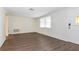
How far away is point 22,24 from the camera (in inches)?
307

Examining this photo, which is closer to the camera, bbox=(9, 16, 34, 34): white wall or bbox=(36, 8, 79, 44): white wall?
bbox=(36, 8, 79, 44): white wall

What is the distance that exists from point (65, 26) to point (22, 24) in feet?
13.8

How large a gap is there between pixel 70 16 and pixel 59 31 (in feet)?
2.38

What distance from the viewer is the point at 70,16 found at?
412 centimetres

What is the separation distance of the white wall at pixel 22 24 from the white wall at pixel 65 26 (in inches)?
124

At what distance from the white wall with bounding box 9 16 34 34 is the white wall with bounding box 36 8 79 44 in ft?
10.3

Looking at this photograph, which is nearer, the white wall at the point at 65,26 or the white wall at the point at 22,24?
the white wall at the point at 65,26

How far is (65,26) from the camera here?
4215 millimetres

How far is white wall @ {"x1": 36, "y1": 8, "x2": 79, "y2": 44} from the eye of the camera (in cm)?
399

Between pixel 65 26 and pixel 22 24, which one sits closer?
pixel 65 26

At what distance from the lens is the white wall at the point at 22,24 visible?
23.3ft

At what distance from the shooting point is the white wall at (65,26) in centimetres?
399

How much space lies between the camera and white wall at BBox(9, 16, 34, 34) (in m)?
7.09
